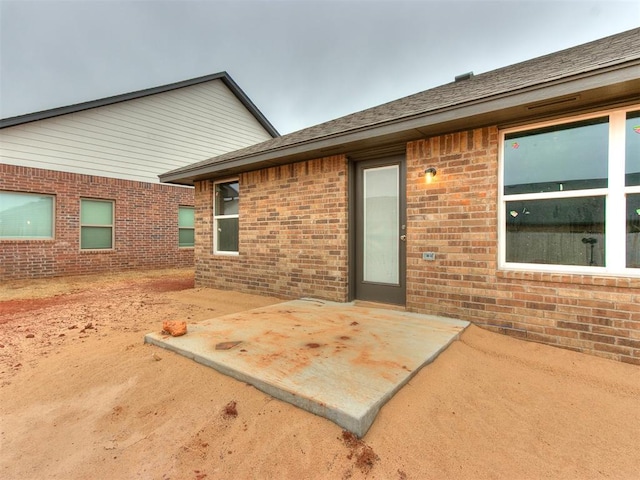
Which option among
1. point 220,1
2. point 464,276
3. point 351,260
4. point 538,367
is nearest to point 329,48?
point 220,1

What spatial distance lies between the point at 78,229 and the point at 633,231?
1217 cm

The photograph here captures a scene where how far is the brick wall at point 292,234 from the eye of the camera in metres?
4.96

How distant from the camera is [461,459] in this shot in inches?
65.1

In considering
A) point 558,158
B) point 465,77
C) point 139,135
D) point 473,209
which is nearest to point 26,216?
point 139,135

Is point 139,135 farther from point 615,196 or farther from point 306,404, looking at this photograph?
point 615,196

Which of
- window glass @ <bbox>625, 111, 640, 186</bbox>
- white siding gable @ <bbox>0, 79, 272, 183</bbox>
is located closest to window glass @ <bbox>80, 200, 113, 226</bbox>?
white siding gable @ <bbox>0, 79, 272, 183</bbox>

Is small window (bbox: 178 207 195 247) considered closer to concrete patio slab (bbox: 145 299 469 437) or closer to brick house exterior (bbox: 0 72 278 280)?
brick house exterior (bbox: 0 72 278 280)

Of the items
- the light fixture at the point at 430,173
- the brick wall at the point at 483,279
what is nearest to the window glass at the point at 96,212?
the brick wall at the point at 483,279

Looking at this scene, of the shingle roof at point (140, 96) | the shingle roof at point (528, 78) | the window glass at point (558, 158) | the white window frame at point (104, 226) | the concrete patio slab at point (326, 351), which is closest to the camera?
the concrete patio slab at point (326, 351)

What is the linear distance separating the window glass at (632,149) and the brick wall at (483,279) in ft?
3.25

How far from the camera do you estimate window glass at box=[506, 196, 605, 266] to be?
3.10 metres

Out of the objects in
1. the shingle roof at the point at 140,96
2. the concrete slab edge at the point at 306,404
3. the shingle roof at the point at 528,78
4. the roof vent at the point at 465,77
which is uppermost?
the shingle roof at the point at 140,96

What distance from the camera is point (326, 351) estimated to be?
2.81m

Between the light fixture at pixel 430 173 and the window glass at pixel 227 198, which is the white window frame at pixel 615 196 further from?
the window glass at pixel 227 198
